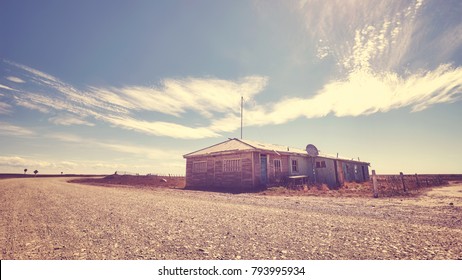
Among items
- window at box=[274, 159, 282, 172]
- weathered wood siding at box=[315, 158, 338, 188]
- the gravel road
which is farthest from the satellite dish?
the gravel road

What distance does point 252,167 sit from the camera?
20172 millimetres

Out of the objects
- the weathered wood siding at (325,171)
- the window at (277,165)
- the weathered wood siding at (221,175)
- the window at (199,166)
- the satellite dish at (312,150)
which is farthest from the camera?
the weathered wood siding at (325,171)

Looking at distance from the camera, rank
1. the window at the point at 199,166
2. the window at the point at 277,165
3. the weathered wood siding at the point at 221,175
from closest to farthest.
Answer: the weathered wood siding at the point at 221,175 < the window at the point at 277,165 < the window at the point at 199,166

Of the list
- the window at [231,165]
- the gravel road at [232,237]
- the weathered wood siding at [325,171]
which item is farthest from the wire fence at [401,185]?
the window at [231,165]

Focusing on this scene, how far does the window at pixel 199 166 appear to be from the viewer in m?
23.7

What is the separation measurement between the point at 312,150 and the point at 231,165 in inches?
388

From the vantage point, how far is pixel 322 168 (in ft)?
86.6

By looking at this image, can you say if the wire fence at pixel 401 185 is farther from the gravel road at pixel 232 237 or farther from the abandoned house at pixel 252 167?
the gravel road at pixel 232 237

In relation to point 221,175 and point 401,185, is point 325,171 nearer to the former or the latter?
point 401,185

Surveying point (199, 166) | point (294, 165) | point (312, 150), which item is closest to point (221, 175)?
point (199, 166)

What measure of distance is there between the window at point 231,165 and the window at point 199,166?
263 centimetres
